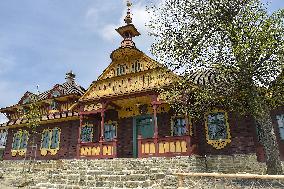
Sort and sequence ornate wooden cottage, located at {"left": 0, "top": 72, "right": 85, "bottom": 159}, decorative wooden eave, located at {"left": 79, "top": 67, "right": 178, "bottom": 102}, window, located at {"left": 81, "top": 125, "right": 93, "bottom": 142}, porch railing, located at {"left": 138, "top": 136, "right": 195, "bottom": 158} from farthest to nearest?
ornate wooden cottage, located at {"left": 0, "top": 72, "right": 85, "bottom": 159} → window, located at {"left": 81, "top": 125, "right": 93, "bottom": 142} → decorative wooden eave, located at {"left": 79, "top": 67, "right": 178, "bottom": 102} → porch railing, located at {"left": 138, "top": 136, "right": 195, "bottom": 158}

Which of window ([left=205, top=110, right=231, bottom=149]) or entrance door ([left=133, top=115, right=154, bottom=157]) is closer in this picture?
window ([left=205, top=110, right=231, bottom=149])

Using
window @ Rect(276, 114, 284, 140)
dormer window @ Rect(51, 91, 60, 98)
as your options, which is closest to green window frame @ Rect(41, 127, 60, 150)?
dormer window @ Rect(51, 91, 60, 98)

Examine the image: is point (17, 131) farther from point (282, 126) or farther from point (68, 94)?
point (282, 126)

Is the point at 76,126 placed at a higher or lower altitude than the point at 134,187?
higher

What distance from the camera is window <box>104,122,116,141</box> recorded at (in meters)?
18.2

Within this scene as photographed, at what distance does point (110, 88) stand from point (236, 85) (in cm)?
846

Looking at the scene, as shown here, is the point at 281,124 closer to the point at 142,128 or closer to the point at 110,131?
the point at 142,128

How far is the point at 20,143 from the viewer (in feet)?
76.0

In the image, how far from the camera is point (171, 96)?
13.3 metres

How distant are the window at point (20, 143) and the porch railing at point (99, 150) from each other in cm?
902

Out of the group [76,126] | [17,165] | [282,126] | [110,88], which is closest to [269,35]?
[282,126]

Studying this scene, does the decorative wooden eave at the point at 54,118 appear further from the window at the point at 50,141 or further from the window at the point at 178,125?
the window at the point at 178,125

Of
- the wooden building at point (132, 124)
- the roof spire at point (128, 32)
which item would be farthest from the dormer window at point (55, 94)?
the roof spire at point (128, 32)

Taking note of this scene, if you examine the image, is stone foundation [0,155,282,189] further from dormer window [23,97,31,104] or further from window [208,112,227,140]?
dormer window [23,97,31,104]
